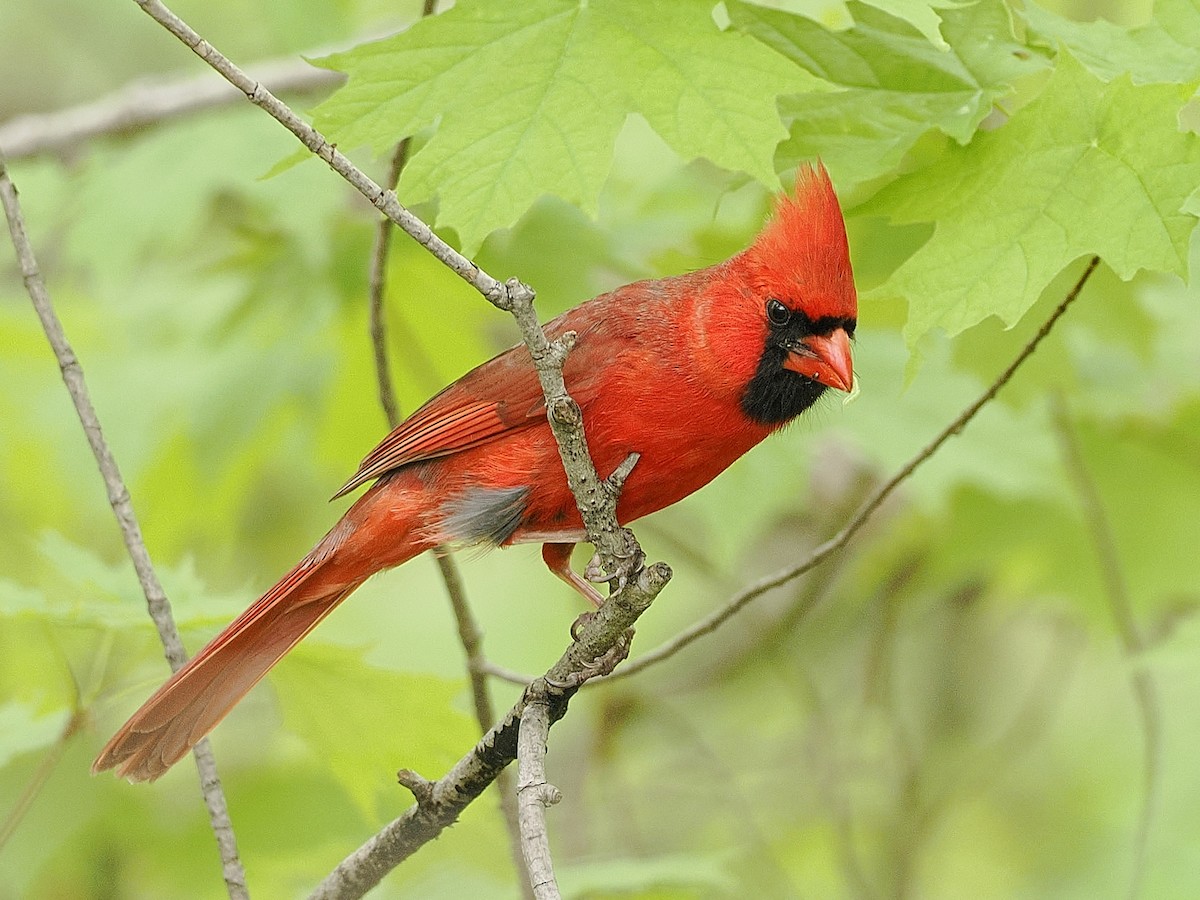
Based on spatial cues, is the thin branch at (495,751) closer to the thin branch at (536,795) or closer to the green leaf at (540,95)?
the thin branch at (536,795)

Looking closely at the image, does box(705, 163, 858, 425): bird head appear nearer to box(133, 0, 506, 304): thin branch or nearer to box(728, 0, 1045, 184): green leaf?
box(728, 0, 1045, 184): green leaf

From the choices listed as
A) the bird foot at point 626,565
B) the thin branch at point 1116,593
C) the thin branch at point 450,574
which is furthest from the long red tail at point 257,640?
the thin branch at point 1116,593

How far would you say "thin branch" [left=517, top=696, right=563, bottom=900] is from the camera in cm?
132

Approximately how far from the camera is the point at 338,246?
3.21m

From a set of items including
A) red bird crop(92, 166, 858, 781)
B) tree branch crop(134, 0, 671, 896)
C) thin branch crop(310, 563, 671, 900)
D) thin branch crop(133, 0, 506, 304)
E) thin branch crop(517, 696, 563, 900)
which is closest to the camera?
thin branch crop(517, 696, 563, 900)

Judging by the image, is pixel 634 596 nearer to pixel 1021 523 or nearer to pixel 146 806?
pixel 1021 523

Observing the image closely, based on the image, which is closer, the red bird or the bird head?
the bird head

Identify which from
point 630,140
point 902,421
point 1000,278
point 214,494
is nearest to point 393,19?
point 630,140

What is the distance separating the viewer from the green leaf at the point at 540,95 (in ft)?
5.85

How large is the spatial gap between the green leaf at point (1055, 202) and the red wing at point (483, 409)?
63 centimetres

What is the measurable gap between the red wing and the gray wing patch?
0.12 metres

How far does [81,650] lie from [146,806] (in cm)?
48

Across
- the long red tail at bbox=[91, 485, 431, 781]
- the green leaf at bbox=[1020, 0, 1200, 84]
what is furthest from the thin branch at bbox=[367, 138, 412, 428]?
the green leaf at bbox=[1020, 0, 1200, 84]

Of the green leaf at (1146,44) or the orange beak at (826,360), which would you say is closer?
the green leaf at (1146,44)
